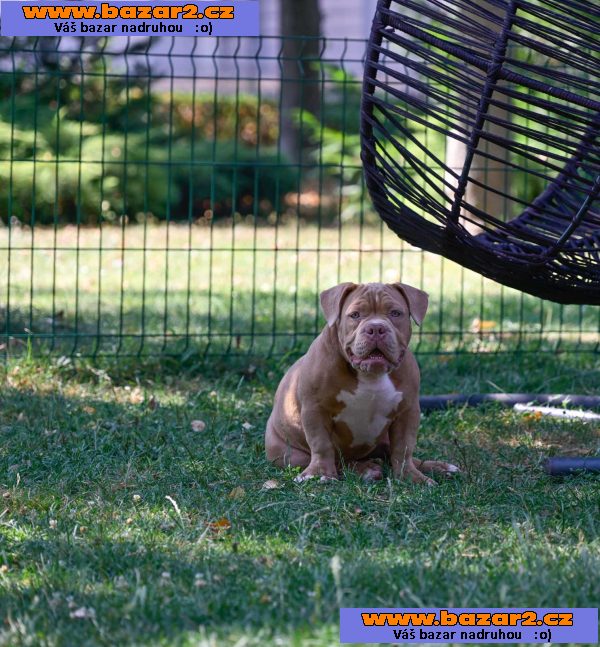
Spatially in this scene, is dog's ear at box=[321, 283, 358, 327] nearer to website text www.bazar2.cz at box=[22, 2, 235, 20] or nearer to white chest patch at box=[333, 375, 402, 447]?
white chest patch at box=[333, 375, 402, 447]

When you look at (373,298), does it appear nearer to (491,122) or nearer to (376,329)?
(376,329)

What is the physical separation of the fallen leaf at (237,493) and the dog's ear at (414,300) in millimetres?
973

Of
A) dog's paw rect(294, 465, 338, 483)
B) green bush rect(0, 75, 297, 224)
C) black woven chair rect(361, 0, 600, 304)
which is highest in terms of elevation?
black woven chair rect(361, 0, 600, 304)

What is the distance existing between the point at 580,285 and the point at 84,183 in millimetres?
9170

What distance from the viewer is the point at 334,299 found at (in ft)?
13.7

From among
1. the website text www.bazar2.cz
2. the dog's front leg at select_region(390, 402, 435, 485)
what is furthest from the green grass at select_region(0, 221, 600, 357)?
the dog's front leg at select_region(390, 402, 435, 485)

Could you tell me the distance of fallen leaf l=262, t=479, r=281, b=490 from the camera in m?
4.02

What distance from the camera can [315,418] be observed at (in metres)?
4.16

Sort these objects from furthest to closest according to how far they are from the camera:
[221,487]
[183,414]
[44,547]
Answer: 1. [183,414]
2. [221,487]
3. [44,547]

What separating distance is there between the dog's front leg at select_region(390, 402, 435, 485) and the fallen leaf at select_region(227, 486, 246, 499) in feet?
2.14

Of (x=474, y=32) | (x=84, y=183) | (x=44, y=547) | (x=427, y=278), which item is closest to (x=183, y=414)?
(x=44, y=547)

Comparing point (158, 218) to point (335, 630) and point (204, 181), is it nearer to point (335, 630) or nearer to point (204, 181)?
point (204, 181)

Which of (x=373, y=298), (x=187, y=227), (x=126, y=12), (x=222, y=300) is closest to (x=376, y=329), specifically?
(x=373, y=298)

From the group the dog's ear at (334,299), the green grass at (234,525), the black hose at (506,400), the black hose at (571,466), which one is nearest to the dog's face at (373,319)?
the dog's ear at (334,299)
